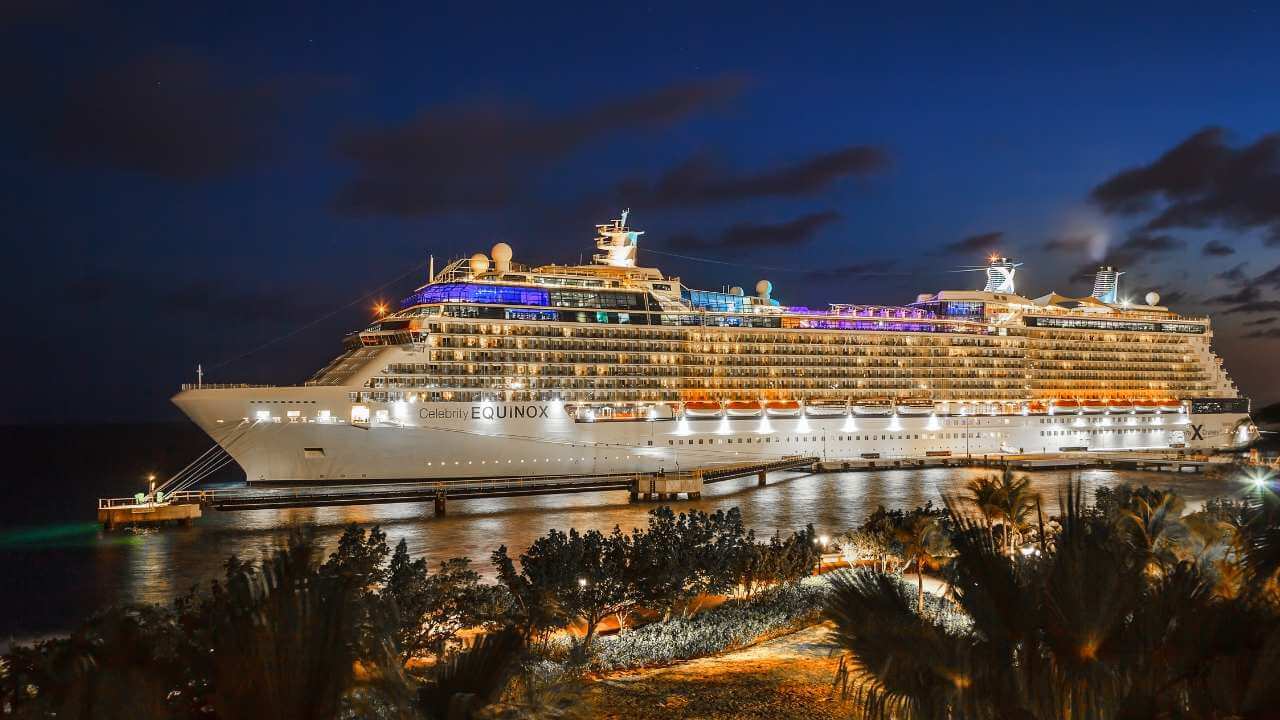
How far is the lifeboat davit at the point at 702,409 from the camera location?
57125 millimetres

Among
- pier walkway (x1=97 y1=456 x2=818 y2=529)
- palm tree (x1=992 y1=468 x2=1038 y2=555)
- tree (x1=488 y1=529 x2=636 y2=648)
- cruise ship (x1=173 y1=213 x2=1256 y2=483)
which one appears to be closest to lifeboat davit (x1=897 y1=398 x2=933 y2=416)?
cruise ship (x1=173 y1=213 x2=1256 y2=483)

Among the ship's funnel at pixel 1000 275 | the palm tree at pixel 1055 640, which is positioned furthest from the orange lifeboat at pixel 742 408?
the palm tree at pixel 1055 640

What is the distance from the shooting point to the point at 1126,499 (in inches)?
954

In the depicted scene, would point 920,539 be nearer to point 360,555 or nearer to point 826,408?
point 360,555

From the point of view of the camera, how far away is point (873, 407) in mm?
66625

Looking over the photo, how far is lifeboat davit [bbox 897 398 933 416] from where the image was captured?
2665 inches

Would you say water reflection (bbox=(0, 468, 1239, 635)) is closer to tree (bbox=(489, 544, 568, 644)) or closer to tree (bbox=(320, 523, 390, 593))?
tree (bbox=(320, 523, 390, 593))

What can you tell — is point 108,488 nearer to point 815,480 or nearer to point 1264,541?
point 815,480

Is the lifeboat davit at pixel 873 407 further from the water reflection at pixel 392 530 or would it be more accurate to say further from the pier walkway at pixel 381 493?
the pier walkway at pixel 381 493

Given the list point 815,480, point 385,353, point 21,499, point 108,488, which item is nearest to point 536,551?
point 385,353

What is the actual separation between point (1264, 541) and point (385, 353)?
45.4 m

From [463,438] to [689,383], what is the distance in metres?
15.4

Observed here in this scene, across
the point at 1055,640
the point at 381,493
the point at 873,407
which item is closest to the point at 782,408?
the point at 873,407

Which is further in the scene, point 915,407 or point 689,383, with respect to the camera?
point 915,407
